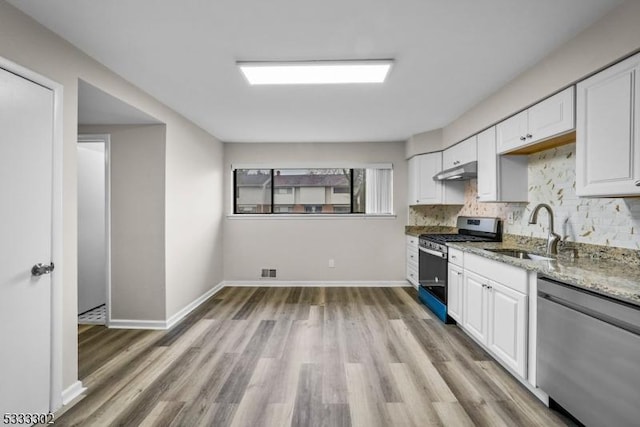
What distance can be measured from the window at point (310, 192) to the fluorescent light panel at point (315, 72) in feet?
8.32

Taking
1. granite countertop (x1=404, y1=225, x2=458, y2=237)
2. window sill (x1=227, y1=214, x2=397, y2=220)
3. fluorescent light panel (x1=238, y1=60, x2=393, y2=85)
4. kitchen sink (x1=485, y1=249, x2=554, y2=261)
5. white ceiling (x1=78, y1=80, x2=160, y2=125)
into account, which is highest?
fluorescent light panel (x1=238, y1=60, x2=393, y2=85)

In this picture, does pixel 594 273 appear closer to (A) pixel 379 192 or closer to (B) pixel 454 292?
(B) pixel 454 292

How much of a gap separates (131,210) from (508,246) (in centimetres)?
388

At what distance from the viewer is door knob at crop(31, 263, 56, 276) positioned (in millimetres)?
1736

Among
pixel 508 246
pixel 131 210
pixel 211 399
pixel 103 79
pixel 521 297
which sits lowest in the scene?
pixel 211 399

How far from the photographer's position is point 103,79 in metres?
2.30

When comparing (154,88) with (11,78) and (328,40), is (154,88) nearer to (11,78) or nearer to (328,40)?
(11,78)

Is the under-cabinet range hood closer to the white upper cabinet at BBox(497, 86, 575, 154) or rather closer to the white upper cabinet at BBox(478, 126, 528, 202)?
the white upper cabinet at BBox(478, 126, 528, 202)

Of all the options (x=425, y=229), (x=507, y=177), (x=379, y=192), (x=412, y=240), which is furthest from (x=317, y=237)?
Answer: (x=507, y=177)

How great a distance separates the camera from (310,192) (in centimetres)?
512

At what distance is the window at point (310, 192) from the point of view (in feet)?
16.6

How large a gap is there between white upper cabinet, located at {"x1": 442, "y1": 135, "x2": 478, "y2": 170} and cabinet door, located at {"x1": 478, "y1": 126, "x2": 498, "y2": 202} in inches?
6.3

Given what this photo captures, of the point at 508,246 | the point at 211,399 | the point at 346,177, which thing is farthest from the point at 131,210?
the point at 508,246

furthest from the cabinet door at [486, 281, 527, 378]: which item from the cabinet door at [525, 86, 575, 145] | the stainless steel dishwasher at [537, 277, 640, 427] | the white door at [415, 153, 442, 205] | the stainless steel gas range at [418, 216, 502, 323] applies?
the white door at [415, 153, 442, 205]
